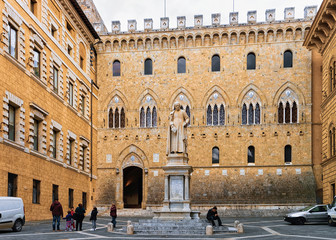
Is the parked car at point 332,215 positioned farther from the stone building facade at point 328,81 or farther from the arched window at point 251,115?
the arched window at point 251,115

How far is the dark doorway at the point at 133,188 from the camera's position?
148 ft

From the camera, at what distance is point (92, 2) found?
46062 mm

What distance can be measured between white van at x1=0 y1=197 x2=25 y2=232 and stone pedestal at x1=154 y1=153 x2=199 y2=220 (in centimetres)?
555

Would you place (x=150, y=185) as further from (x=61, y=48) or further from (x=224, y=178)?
(x=61, y=48)

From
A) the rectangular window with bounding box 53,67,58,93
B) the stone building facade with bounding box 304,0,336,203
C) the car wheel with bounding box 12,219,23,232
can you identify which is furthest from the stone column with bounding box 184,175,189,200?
the rectangular window with bounding box 53,67,58,93

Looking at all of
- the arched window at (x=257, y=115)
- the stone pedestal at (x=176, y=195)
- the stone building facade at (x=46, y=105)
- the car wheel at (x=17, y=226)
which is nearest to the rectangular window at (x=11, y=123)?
the stone building facade at (x=46, y=105)

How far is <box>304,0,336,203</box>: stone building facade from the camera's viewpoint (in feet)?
96.9

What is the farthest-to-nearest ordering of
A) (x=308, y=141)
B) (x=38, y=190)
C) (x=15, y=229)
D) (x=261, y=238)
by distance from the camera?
(x=308, y=141) → (x=38, y=190) → (x=15, y=229) → (x=261, y=238)

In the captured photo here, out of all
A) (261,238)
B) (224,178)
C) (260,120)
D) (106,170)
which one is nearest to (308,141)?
(260,120)

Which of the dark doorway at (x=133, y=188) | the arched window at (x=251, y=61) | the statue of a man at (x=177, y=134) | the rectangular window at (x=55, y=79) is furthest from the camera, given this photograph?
the dark doorway at (x=133, y=188)

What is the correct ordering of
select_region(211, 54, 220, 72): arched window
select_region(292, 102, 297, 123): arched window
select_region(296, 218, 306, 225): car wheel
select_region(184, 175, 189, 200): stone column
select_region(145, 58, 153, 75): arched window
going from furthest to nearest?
select_region(145, 58, 153, 75): arched window → select_region(211, 54, 220, 72): arched window → select_region(292, 102, 297, 123): arched window → select_region(296, 218, 306, 225): car wheel → select_region(184, 175, 189, 200): stone column

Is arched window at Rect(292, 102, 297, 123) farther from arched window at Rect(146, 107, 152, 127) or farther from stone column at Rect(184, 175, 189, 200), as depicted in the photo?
stone column at Rect(184, 175, 189, 200)

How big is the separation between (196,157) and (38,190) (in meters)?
15.6

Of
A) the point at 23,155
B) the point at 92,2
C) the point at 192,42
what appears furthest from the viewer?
the point at 92,2
